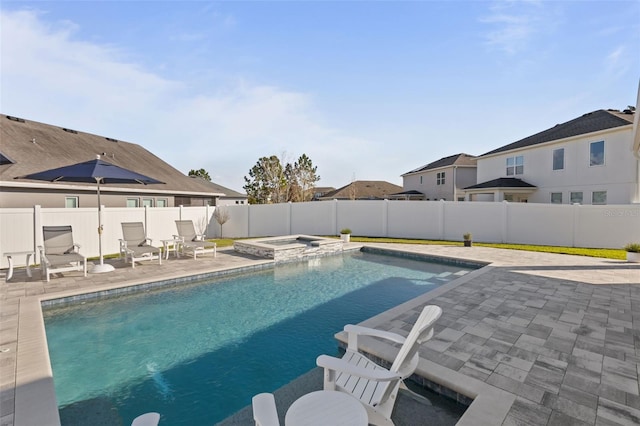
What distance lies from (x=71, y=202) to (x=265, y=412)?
15971 millimetres

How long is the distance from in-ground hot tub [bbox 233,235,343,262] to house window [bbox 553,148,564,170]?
1540 centimetres

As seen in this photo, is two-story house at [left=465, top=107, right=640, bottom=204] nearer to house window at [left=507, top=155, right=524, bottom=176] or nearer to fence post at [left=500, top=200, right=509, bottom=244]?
house window at [left=507, top=155, right=524, bottom=176]

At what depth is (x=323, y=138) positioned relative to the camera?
22281 mm

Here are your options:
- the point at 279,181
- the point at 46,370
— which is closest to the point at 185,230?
the point at 46,370

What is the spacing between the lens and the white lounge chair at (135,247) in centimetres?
969

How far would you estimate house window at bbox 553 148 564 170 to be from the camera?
1873 cm

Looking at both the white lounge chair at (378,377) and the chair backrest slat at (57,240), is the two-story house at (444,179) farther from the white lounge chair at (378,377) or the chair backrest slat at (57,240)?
the chair backrest slat at (57,240)

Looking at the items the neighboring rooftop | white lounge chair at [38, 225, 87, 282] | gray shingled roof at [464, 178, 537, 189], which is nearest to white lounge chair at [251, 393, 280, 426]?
white lounge chair at [38, 225, 87, 282]

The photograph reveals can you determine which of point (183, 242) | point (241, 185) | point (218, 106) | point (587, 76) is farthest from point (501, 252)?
point (241, 185)

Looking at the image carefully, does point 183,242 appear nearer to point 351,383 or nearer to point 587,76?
point 351,383

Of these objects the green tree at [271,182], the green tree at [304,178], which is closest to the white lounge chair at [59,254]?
the green tree at [271,182]

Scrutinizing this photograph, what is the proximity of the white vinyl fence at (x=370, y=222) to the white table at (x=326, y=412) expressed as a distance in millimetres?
11757

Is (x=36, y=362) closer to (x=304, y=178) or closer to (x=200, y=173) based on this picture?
(x=304, y=178)

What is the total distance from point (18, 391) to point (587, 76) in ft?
52.8
